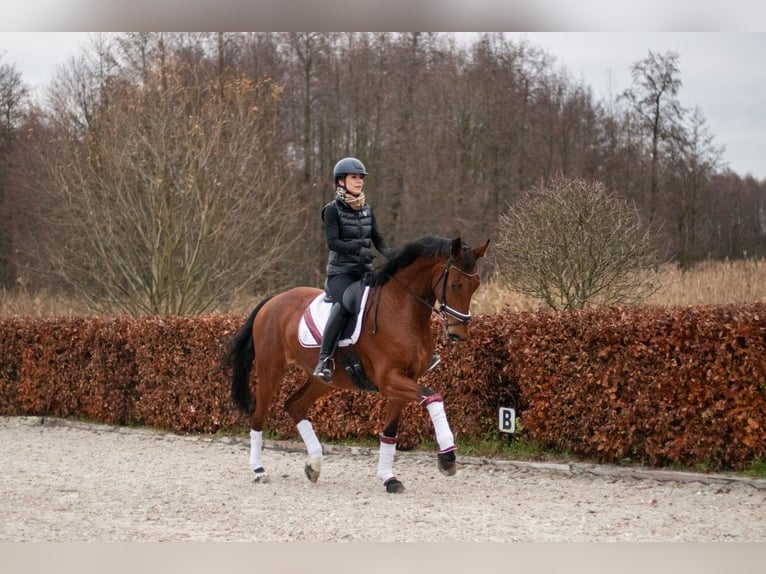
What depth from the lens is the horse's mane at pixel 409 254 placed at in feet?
26.5

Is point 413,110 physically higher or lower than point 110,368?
higher

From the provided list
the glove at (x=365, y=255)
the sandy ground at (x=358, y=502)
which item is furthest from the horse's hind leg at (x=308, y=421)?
the glove at (x=365, y=255)

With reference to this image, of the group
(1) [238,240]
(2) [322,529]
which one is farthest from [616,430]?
(1) [238,240]

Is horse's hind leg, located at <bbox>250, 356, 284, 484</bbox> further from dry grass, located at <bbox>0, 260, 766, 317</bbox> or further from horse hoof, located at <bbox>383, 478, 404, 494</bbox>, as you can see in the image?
dry grass, located at <bbox>0, 260, 766, 317</bbox>

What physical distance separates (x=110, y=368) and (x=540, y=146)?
18.6 meters

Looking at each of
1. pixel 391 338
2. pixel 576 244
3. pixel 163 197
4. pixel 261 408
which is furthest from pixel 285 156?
pixel 391 338

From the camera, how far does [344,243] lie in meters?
8.59

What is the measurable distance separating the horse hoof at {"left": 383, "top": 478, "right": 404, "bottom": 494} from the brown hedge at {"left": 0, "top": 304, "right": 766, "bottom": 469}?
199 cm

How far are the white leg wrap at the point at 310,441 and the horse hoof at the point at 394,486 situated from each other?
2.89 ft

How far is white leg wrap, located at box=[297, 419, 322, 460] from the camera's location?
9148 millimetres

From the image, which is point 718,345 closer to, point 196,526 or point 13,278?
point 196,526

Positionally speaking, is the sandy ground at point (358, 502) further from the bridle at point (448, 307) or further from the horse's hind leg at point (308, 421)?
the bridle at point (448, 307)

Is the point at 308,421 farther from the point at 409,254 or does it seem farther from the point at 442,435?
the point at 409,254

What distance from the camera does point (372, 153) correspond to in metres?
30.6
